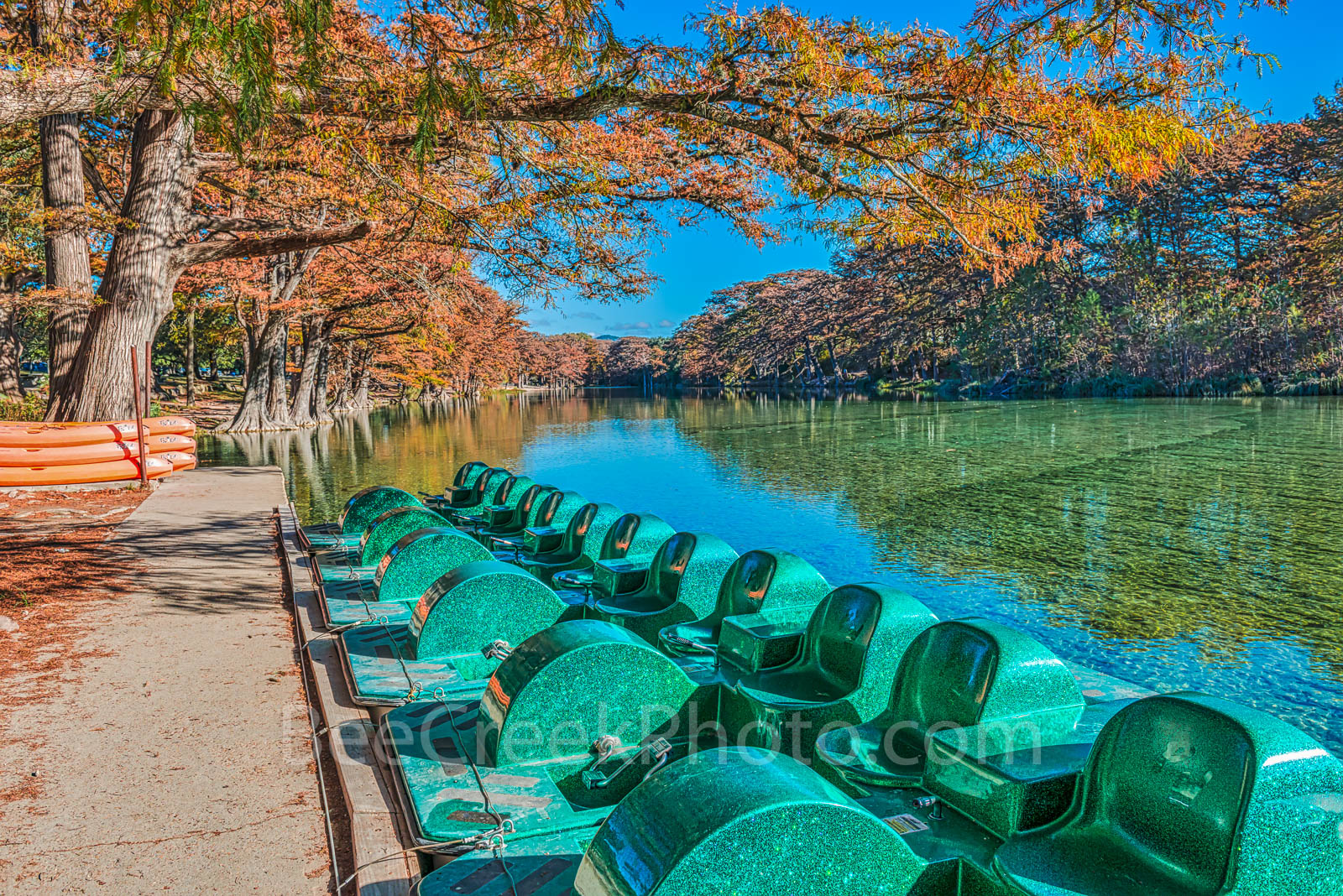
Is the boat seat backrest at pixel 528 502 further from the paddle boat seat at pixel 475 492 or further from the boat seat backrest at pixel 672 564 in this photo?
the boat seat backrest at pixel 672 564

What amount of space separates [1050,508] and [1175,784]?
444 inches

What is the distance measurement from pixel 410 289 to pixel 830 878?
16.1 metres

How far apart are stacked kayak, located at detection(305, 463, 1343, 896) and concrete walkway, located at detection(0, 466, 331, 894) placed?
1.26 ft

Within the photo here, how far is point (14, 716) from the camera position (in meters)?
3.73

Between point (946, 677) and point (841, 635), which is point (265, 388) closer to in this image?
point (841, 635)

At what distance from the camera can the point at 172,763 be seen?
3.35 metres

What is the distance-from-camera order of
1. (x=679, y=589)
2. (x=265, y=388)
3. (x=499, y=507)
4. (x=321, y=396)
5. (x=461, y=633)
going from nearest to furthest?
(x=461, y=633)
(x=679, y=589)
(x=499, y=507)
(x=265, y=388)
(x=321, y=396)

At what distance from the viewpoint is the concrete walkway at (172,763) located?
2641 millimetres

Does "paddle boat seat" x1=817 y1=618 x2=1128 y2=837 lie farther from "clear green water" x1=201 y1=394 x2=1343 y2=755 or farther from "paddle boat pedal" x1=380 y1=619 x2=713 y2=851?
"clear green water" x1=201 y1=394 x2=1343 y2=755

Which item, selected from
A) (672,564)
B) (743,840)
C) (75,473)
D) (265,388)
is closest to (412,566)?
(672,564)

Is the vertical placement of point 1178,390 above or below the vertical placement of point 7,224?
below

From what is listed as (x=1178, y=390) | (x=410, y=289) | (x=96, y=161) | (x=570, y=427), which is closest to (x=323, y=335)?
(x=570, y=427)

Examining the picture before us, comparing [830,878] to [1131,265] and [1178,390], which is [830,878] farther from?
[1131,265]

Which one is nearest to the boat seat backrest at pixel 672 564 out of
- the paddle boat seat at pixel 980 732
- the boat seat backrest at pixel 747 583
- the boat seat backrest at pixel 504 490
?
the boat seat backrest at pixel 747 583
